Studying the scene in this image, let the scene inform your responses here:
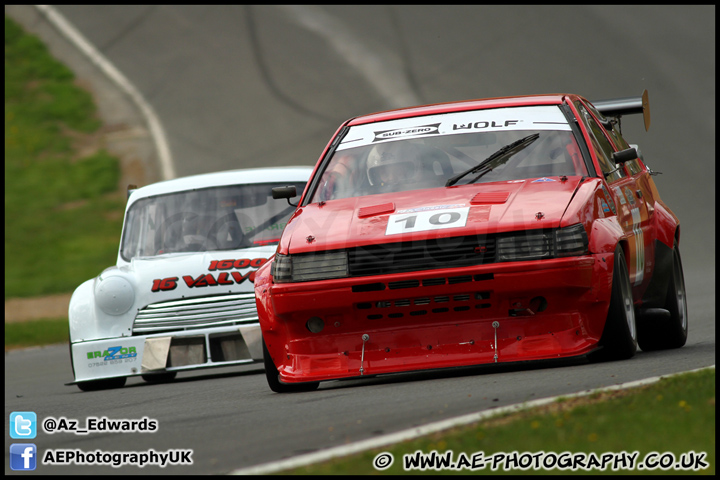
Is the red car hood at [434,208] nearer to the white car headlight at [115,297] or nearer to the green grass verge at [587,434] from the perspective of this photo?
the green grass verge at [587,434]

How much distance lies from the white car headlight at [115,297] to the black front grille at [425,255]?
345cm

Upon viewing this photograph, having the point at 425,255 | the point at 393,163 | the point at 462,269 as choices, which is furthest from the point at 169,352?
the point at 462,269

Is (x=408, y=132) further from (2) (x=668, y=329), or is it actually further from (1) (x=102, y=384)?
(1) (x=102, y=384)

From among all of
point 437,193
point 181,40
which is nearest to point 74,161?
point 181,40

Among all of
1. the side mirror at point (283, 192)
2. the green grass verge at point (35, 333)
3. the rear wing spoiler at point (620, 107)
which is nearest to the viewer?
the side mirror at point (283, 192)

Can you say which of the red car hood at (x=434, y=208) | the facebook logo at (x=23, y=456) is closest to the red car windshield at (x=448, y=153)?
the red car hood at (x=434, y=208)

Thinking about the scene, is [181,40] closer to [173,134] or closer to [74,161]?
[173,134]

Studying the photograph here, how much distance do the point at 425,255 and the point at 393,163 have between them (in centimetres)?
140

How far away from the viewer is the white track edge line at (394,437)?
4.28m

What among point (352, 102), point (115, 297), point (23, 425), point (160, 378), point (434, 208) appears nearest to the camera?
point (23, 425)

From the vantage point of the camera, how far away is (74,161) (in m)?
27.1

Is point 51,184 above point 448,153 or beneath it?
beneath

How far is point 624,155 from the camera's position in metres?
7.32

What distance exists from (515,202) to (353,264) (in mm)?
1005
